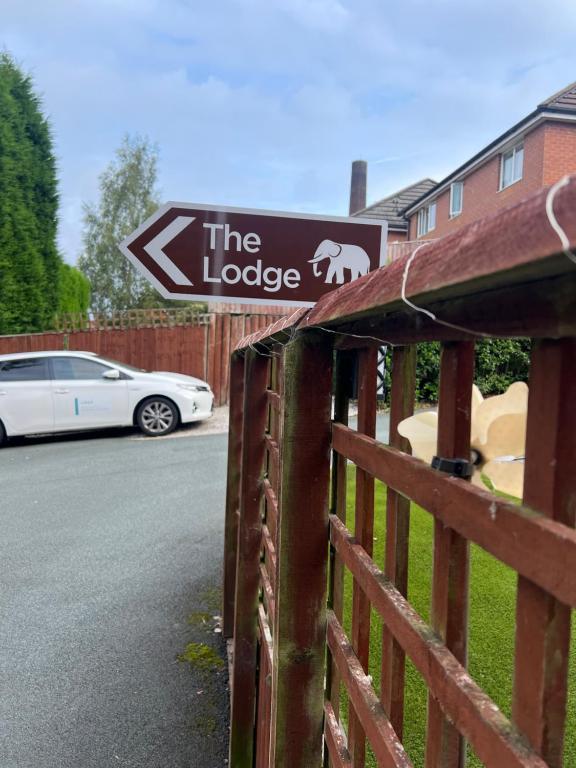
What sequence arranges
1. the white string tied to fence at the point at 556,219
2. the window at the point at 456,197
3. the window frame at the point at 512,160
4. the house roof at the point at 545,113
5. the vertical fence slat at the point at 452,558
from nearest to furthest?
the white string tied to fence at the point at 556,219
the vertical fence slat at the point at 452,558
the house roof at the point at 545,113
the window frame at the point at 512,160
the window at the point at 456,197

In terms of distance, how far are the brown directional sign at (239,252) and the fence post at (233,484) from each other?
1.54ft

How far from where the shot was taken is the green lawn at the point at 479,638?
7.23 feet

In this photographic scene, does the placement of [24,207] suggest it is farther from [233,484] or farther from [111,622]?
[233,484]

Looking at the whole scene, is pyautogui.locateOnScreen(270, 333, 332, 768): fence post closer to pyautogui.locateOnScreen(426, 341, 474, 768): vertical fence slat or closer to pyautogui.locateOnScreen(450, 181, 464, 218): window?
pyautogui.locateOnScreen(426, 341, 474, 768): vertical fence slat

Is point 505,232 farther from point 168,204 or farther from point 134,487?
point 134,487

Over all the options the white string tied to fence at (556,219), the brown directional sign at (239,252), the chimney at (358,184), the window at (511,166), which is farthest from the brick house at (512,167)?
the white string tied to fence at (556,219)

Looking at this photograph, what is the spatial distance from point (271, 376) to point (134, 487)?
4178mm

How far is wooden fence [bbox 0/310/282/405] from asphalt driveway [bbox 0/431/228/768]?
599cm

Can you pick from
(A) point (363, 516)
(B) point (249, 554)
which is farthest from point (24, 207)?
(A) point (363, 516)

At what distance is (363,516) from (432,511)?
18.8 inches

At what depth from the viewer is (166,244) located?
2363mm

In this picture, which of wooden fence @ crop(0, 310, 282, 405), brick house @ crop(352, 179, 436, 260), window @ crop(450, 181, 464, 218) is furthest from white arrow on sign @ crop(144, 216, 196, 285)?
brick house @ crop(352, 179, 436, 260)

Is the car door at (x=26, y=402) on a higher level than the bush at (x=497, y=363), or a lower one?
lower

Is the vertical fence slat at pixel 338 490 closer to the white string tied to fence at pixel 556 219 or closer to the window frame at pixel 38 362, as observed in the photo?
the white string tied to fence at pixel 556 219
